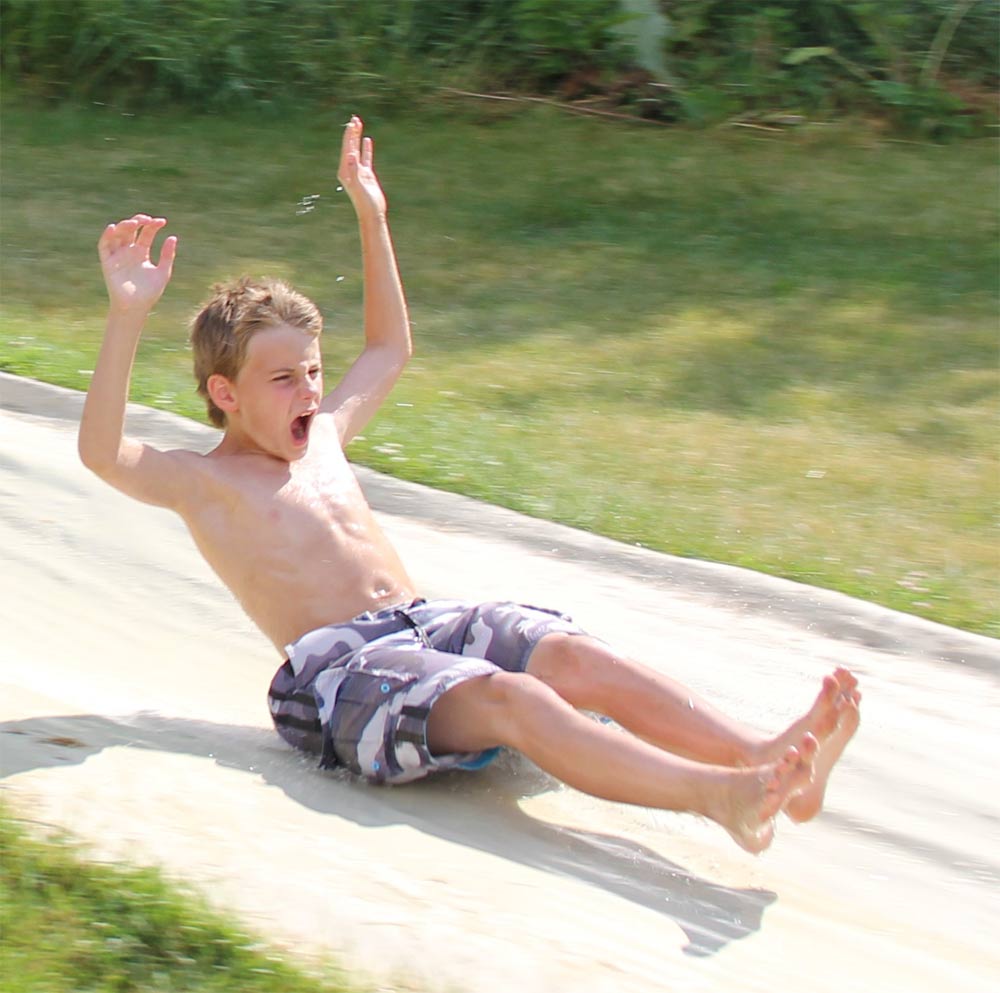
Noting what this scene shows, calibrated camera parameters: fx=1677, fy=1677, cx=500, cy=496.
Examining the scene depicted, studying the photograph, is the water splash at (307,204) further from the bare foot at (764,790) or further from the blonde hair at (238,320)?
the bare foot at (764,790)

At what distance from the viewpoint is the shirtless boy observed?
2936 mm

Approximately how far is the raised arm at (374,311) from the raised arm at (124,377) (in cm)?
60

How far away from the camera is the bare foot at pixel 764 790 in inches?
111

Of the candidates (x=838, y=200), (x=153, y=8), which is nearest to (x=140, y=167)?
(x=153, y=8)

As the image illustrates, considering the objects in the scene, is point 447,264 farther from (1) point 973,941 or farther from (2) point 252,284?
(1) point 973,941

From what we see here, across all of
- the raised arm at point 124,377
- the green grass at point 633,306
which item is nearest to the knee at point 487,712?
the raised arm at point 124,377

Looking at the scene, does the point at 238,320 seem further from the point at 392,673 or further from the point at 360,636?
the point at 392,673

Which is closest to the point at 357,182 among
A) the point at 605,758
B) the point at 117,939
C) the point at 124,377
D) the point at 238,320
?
the point at 238,320

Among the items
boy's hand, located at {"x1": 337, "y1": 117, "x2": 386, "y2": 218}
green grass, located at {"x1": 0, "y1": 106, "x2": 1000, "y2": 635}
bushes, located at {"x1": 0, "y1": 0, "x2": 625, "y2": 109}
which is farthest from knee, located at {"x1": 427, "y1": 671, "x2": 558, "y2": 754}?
bushes, located at {"x1": 0, "y1": 0, "x2": 625, "y2": 109}

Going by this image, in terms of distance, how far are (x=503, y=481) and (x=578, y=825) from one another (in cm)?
201

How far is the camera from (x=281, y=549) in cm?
344

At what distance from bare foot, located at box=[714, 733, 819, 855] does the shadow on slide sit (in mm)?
170

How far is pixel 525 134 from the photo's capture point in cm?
887

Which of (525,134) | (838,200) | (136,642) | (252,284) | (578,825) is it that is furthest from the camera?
(525,134)
